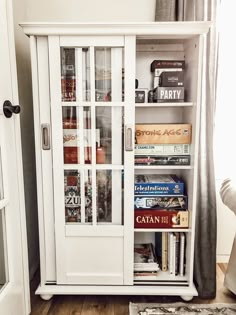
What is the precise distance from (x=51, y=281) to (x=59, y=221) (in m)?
0.37

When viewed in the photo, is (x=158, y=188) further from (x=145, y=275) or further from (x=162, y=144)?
(x=145, y=275)

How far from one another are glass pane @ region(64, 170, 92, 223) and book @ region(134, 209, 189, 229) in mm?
283

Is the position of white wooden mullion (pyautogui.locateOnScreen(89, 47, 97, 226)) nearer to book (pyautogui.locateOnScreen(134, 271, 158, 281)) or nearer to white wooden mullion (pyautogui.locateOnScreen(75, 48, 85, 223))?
white wooden mullion (pyautogui.locateOnScreen(75, 48, 85, 223))

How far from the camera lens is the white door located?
128cm

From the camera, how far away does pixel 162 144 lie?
5.22 ft

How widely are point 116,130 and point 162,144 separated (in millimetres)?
272

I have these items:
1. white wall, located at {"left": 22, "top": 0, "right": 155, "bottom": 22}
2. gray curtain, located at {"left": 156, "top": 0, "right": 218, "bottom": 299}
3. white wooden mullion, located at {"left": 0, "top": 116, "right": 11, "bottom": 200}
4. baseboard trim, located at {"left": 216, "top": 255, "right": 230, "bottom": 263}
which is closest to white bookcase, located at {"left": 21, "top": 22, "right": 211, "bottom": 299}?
gray curtain, located at {"left": 156, "top": 0, "right": 218, "bottom": 299}

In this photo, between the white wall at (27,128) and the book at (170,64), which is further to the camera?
the white wall at (27,128)

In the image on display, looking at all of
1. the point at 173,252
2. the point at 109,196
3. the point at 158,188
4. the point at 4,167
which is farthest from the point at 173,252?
the point at 4,167

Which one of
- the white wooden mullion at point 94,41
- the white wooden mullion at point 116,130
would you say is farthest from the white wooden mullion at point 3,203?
the white wooden mullion at point 94,41

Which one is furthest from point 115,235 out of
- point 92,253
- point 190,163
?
point 190,163

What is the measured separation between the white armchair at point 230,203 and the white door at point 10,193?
1098mm

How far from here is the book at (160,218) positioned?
1.62m

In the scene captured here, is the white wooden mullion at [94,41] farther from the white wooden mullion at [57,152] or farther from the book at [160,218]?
the book at [160,218]
